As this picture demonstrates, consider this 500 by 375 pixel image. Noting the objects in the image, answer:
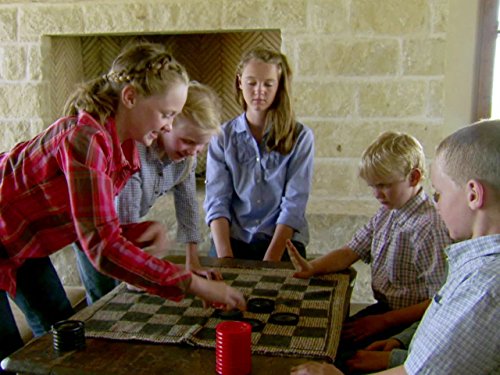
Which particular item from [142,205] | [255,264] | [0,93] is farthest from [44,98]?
[255,264]

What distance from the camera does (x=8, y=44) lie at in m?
3.26

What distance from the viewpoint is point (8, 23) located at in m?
3.24

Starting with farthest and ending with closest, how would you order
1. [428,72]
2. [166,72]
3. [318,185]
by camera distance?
[318,185], [428,72], [166,72]

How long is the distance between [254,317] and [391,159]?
746 millimetres

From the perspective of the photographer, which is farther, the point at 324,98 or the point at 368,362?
the point at 324,98

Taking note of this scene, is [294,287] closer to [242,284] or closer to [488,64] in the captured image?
[242,284]

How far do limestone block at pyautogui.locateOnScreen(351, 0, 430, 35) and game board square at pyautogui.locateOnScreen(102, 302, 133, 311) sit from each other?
199 centimetres

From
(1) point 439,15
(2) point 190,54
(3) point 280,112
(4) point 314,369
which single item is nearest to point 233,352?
(4) point 314,369

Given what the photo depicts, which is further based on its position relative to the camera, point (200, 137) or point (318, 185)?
point (318, 185)

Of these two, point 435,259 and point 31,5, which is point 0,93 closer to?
point 31,5

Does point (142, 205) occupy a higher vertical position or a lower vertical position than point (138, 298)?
higher

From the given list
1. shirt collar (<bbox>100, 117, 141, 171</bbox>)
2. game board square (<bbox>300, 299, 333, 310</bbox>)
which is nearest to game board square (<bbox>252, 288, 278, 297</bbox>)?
game board square (<bbox>300, 299, 333, 310</bbox>)

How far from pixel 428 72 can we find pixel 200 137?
4.99 feet

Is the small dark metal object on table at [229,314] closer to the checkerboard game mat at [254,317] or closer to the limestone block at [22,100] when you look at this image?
the checkerboard game mat at [254,317]
